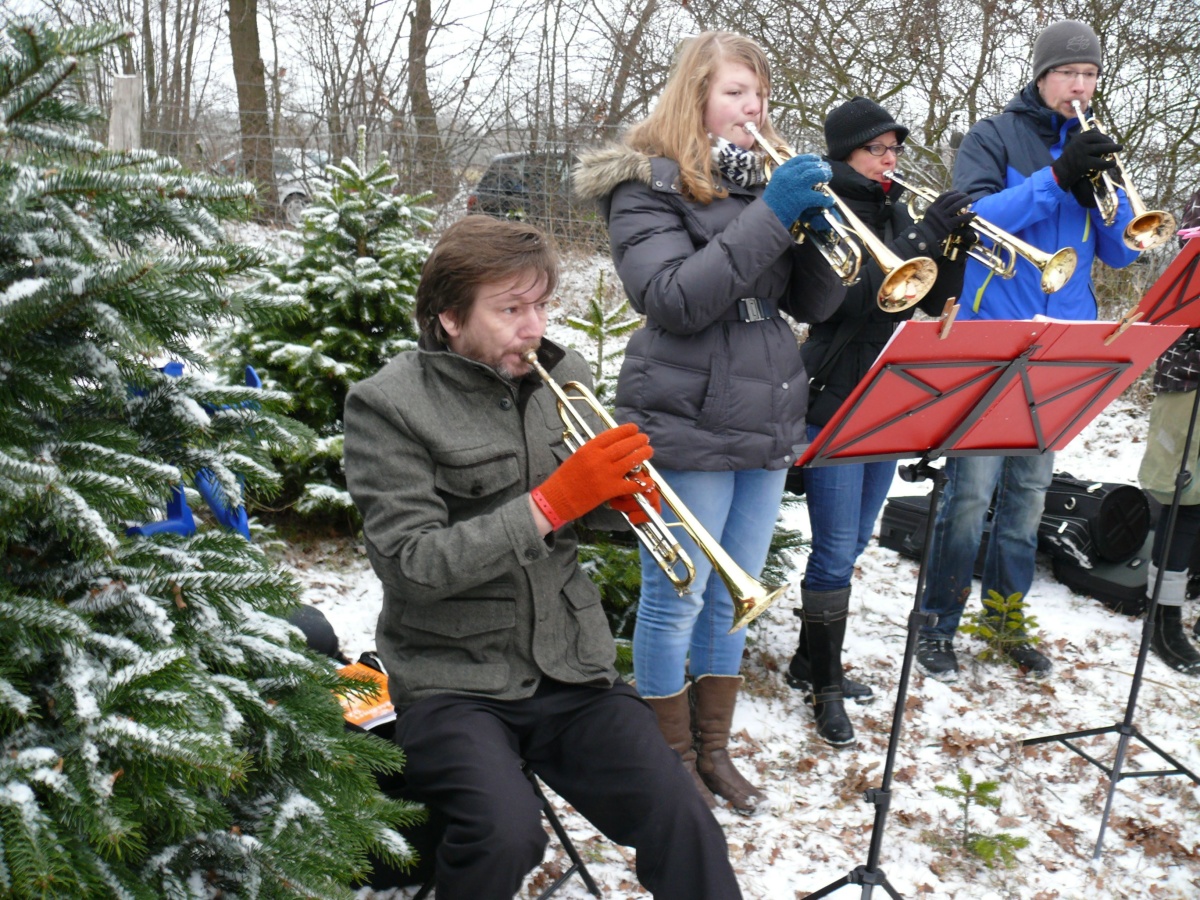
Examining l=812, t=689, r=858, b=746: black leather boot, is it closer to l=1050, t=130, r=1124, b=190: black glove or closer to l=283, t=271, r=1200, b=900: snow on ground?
l=283, t=271, r=1200, b=900: snow on ground

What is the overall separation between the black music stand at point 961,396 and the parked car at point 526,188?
6.59 m

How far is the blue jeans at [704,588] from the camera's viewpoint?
9.20 ft

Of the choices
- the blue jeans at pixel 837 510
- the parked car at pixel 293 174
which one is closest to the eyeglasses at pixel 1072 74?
the blue jeans at pixel 837 510

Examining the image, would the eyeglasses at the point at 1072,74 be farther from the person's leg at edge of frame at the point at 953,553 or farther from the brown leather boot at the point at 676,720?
the brown leather boot at the point at 676,720

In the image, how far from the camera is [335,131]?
998 cm

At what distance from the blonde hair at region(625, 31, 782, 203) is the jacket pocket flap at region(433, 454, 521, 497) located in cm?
105

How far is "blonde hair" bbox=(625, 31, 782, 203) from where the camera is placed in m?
2.81

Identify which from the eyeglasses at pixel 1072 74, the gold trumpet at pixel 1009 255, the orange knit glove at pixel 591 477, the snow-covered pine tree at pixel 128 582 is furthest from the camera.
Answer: the eyeglasses at pixel 1072 74

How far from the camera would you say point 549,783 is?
219cm

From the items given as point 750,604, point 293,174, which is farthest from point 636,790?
point 293,174

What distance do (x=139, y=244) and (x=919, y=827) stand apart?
256 centimetres

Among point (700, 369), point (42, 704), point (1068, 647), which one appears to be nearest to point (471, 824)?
point (42, 704)

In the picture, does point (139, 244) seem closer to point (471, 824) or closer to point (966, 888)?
point (471, 824)

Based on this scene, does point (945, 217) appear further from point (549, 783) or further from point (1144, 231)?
point (549, 783)
